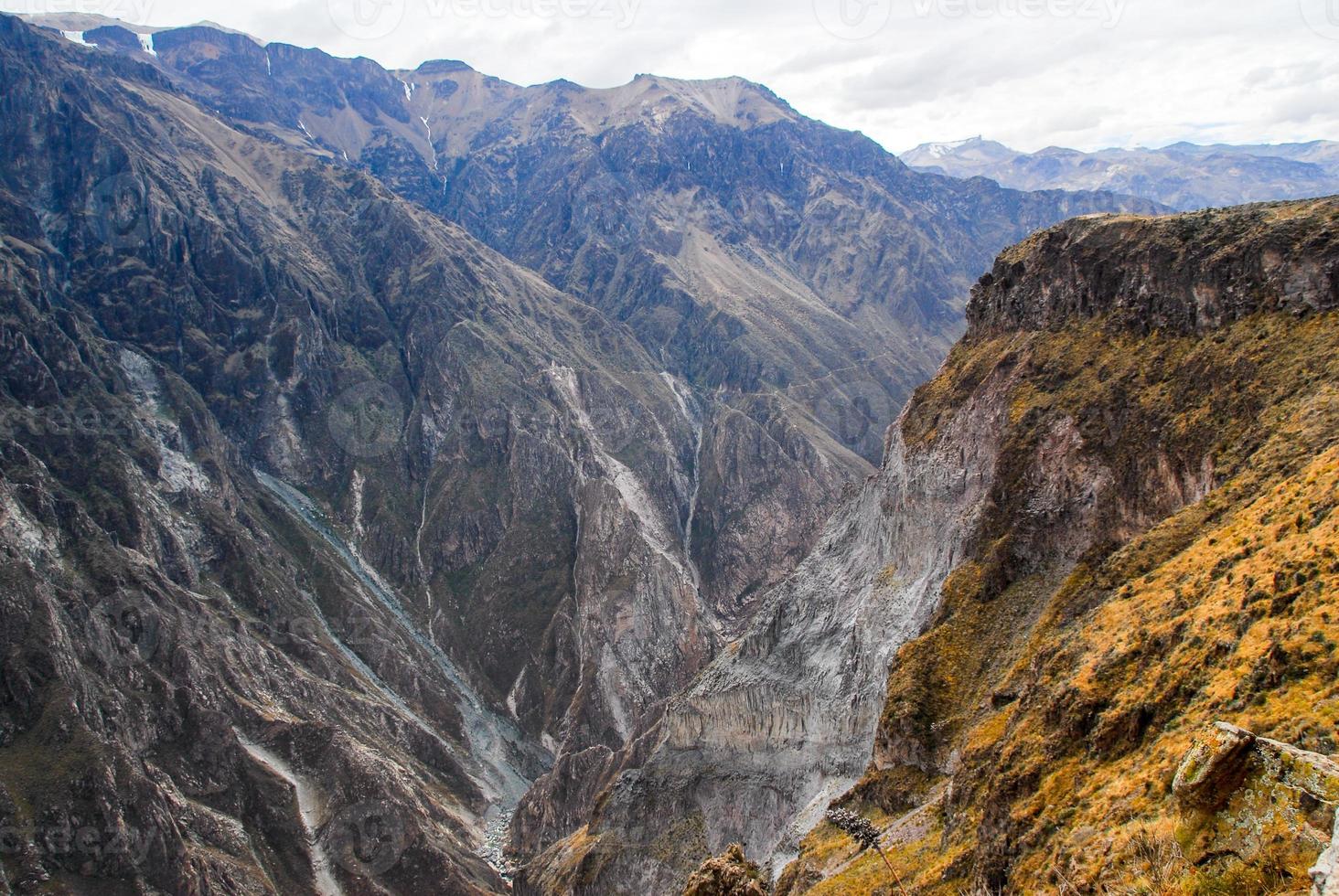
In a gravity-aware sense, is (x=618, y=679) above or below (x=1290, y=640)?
below

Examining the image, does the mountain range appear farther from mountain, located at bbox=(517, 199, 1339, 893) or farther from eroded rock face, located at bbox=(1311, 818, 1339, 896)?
eroded rock face, located at bbox=(1311, 818, 1339, 896)

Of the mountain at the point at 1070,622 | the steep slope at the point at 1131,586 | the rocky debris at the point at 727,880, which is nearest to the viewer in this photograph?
the steep slope at the point at 1131,586

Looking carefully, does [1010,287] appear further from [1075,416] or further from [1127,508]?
[1127,508]

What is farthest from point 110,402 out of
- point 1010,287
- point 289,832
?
point 1010,287

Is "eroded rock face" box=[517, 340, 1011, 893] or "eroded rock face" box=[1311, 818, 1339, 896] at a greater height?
"eroded rock face" box=[1311, 818, 1339, 896]

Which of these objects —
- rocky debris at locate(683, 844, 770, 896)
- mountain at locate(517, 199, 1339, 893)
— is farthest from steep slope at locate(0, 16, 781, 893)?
rocky debris at locate(683, 844, 770, 896)

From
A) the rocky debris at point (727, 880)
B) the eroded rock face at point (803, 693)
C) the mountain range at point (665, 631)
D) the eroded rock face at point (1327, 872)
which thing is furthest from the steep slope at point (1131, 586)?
the rocky debris at point (727, 880)

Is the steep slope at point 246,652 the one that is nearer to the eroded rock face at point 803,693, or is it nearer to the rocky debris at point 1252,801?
the eroded rock face at point 803,693
